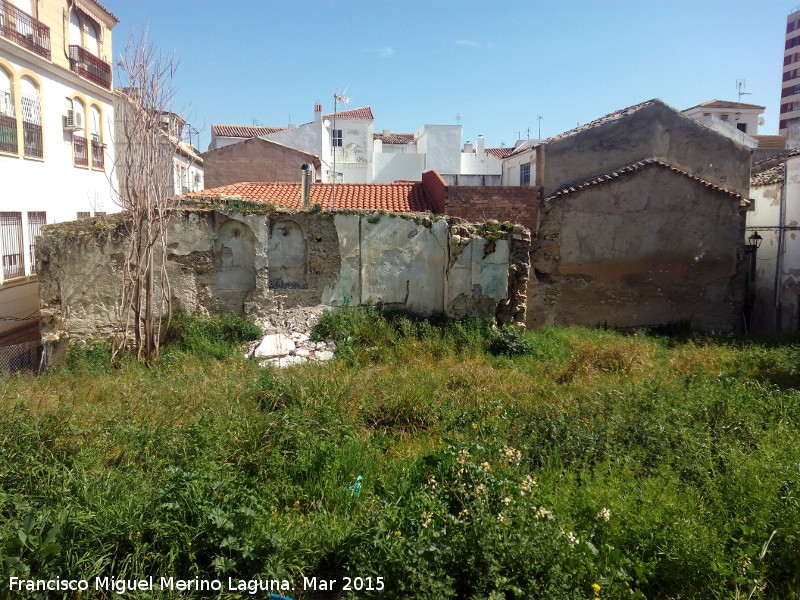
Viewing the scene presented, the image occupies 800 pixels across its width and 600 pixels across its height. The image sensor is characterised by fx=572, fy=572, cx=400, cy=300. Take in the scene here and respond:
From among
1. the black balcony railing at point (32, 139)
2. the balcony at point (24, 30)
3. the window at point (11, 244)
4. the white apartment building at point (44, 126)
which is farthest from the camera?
the black balcony railing at point (32, 139)

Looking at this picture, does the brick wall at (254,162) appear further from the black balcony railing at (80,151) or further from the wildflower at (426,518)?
the wildflower at (426,518)

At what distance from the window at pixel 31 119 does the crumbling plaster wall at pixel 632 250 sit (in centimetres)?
1386

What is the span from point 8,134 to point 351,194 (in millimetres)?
8887

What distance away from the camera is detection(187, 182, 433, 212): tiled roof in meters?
15.7

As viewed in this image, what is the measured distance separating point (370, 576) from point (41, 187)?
1642 centimetres

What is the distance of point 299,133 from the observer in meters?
31.2

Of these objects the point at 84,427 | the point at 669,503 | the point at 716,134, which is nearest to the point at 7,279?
the point at 84,427

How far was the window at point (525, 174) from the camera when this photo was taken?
21.1 meters

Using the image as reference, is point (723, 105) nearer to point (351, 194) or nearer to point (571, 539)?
point (351, 194)

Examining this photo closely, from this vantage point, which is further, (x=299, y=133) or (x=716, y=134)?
(x=299, y=133)

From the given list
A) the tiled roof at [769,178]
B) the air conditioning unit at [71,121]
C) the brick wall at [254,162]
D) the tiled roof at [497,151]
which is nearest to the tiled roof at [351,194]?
the air conditioning unit at [71,121]

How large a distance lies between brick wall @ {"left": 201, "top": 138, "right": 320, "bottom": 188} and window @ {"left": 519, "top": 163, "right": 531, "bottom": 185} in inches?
351

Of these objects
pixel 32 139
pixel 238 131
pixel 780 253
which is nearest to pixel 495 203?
pixel 780 253

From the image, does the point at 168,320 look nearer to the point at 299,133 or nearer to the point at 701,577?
the point at 701,577
